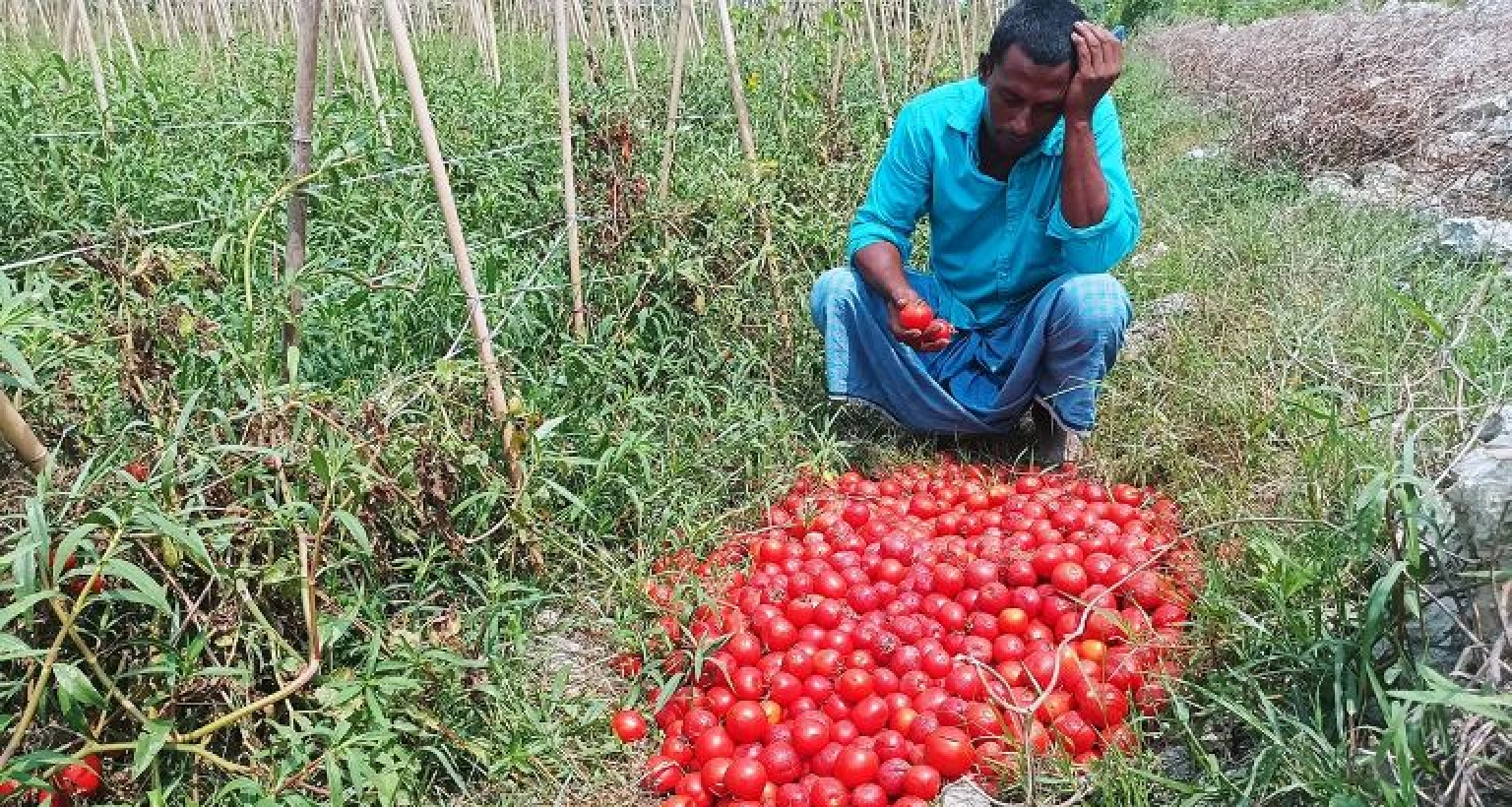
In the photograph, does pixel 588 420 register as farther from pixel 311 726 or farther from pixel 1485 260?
pixel 1485 260

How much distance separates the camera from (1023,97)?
9.09 ft

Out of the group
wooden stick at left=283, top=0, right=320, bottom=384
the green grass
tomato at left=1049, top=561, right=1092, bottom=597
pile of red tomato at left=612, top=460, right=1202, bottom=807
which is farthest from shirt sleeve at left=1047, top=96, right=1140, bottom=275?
wooden stick at left=283, top=0, right=320, bottom=384

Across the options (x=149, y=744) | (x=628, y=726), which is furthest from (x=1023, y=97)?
(x=149, y=744)

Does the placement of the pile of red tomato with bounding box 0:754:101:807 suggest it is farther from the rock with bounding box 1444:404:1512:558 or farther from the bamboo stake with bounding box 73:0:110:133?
the bamboo stake with bounding box 73:0:110:133

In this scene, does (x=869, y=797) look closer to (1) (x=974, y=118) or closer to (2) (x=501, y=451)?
(2) (x=501, y=451)

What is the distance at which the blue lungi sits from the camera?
2.95m

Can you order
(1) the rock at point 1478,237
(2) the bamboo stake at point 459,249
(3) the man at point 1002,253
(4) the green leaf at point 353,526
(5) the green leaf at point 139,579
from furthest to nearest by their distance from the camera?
(1) the rock at point 1478,237, (3) the man at point 1002,253, (2) the bamboo stake at point 459,249, (4) the green leaf at point 353,526, (5) the green leaf at point 139,579

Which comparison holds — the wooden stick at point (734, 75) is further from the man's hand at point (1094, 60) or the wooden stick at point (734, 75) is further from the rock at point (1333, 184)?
the rock at point (1333, 184)

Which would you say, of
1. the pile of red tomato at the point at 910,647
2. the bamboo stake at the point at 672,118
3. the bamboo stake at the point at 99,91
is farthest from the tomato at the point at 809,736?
the bamboo stake at the point at 99,91

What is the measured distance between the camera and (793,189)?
431cm

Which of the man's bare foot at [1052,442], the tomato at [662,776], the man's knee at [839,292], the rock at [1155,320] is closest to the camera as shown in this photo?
the tomato at [662,776]

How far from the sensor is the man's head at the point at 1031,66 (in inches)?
105

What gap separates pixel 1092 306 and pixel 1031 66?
645 millimetres

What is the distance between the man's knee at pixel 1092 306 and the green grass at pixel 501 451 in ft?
1.29
